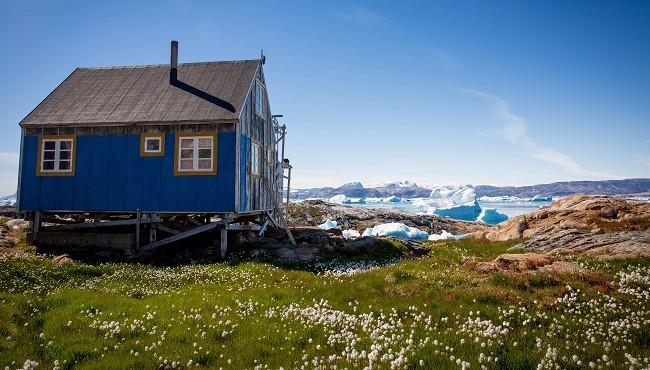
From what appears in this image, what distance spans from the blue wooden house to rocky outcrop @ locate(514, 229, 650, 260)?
16686mm

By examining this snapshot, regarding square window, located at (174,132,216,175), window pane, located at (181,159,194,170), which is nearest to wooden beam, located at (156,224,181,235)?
square window, located at (174,132,216,175)

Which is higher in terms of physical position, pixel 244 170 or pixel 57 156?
pixel 57 156

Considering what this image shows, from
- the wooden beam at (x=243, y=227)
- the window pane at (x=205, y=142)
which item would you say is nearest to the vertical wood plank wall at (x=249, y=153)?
the wooden beam at (x=243, y=227)

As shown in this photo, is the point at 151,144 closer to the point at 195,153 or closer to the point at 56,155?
the point at 195,153

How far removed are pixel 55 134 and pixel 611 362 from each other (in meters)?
29.5

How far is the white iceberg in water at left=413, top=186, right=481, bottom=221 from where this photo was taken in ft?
333

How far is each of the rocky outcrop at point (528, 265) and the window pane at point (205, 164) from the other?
1572cm

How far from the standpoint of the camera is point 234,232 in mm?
29219

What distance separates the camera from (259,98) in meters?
29.7

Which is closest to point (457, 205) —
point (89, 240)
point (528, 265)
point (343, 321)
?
point (89, 240)

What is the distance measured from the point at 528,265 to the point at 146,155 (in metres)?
21.1

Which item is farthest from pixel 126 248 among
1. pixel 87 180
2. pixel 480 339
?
pixel 480 339

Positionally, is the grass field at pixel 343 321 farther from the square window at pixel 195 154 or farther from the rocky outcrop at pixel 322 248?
the square window at pixel 195 154

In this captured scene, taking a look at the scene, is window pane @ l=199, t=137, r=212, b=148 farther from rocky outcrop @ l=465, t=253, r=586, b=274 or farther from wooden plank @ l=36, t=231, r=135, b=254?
rocky outcrop @ l=465, t=253, r=586, b=274
